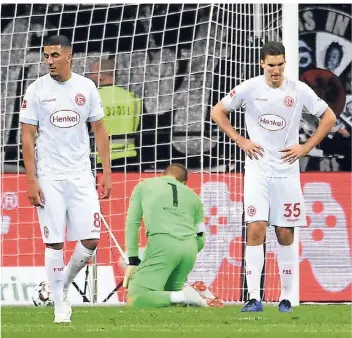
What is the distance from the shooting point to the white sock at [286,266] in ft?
34.6

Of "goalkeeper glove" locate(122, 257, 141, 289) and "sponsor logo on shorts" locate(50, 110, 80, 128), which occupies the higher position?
"sponsor logo on shorts" locate(50, 110, 80, 128)

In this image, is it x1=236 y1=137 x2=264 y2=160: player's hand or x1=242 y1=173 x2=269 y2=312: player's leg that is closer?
x1=236 y1=137 x2=264 y2=160: player's hand

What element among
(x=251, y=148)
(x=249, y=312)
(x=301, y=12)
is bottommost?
(x=249, y=312)

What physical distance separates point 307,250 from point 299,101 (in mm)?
4674

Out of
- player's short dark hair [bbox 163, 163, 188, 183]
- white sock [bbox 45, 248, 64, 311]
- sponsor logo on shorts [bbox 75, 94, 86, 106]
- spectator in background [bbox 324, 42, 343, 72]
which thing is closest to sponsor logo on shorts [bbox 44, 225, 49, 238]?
white sock [bbox 45, 248, 64, 311]

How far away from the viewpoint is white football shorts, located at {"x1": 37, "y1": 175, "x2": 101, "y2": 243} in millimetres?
9195

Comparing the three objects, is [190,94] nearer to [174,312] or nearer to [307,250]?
[307,250]

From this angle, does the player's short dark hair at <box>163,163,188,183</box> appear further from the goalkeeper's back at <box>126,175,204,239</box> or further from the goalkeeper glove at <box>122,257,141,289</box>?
the goalkeeper glove at <box>122,257,141,289</box>

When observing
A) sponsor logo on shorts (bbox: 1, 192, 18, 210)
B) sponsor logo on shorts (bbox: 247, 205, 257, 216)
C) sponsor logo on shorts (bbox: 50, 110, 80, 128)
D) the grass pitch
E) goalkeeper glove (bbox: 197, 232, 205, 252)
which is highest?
sponsor logo on shorts (bbox: 50, 110, 80, 128)

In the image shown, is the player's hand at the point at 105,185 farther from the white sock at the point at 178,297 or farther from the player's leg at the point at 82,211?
the white sock at the point at 178,297

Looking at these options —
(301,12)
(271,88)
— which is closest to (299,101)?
(271,88)

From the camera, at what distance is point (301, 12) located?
15758mm

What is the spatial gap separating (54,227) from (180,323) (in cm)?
103

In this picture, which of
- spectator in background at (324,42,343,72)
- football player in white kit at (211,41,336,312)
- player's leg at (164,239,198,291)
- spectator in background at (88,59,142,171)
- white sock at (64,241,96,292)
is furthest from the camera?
spectator in background at (324,42,343,72)
